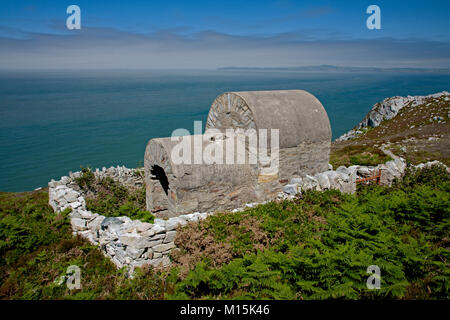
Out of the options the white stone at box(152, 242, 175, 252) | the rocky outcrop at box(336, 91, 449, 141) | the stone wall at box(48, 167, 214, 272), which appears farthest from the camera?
the rocky outcrop at box(336, 91, 449, 141)

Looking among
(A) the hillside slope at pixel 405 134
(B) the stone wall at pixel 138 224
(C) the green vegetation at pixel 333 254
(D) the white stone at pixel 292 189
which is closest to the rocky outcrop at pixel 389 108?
(A) the hillside slope at pixel 405 134

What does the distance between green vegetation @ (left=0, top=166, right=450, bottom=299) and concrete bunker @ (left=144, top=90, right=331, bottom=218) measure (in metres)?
1.68

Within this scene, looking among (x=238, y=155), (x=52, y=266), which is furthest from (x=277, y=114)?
(x=52, y=266)

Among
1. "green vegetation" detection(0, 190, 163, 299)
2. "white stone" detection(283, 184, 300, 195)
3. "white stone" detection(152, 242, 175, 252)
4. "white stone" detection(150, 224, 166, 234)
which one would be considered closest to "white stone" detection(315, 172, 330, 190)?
"white stone" detection(283, 184, 300, 195)

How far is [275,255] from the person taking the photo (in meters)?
5.74

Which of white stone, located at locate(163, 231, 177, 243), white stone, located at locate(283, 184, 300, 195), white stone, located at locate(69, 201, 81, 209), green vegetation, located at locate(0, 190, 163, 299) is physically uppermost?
white stone, located at locate(283, 184, 300, 195)

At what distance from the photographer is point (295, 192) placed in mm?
9836

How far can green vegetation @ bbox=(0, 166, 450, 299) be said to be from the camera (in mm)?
4676

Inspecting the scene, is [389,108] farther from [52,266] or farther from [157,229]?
[52,266]

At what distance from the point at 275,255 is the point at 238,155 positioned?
5324 mm

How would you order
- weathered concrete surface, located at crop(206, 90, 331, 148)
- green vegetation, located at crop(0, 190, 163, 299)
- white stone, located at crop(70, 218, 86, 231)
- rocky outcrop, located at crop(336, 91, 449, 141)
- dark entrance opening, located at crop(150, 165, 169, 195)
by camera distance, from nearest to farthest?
1. green vegetation, located at crop(0, 190, 163, 299)
2. white stone, located at crop(70, 218, 86, 231)
3. weathered concrete surface, located at crop(206, 90, 331, 148)
4. dark entrance opening, located at crop(150, 165, 169, 195)
5. rocky outcrop, located at crop(336, 91, 449, 141)

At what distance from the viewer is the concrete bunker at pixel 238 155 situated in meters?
9.41

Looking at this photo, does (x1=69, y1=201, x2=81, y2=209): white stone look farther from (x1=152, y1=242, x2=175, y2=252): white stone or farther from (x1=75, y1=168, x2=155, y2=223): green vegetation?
(x1=152, y1=242, x2=175, y2=252): white stone

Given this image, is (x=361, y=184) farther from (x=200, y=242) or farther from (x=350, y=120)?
(x=350, y=120)
